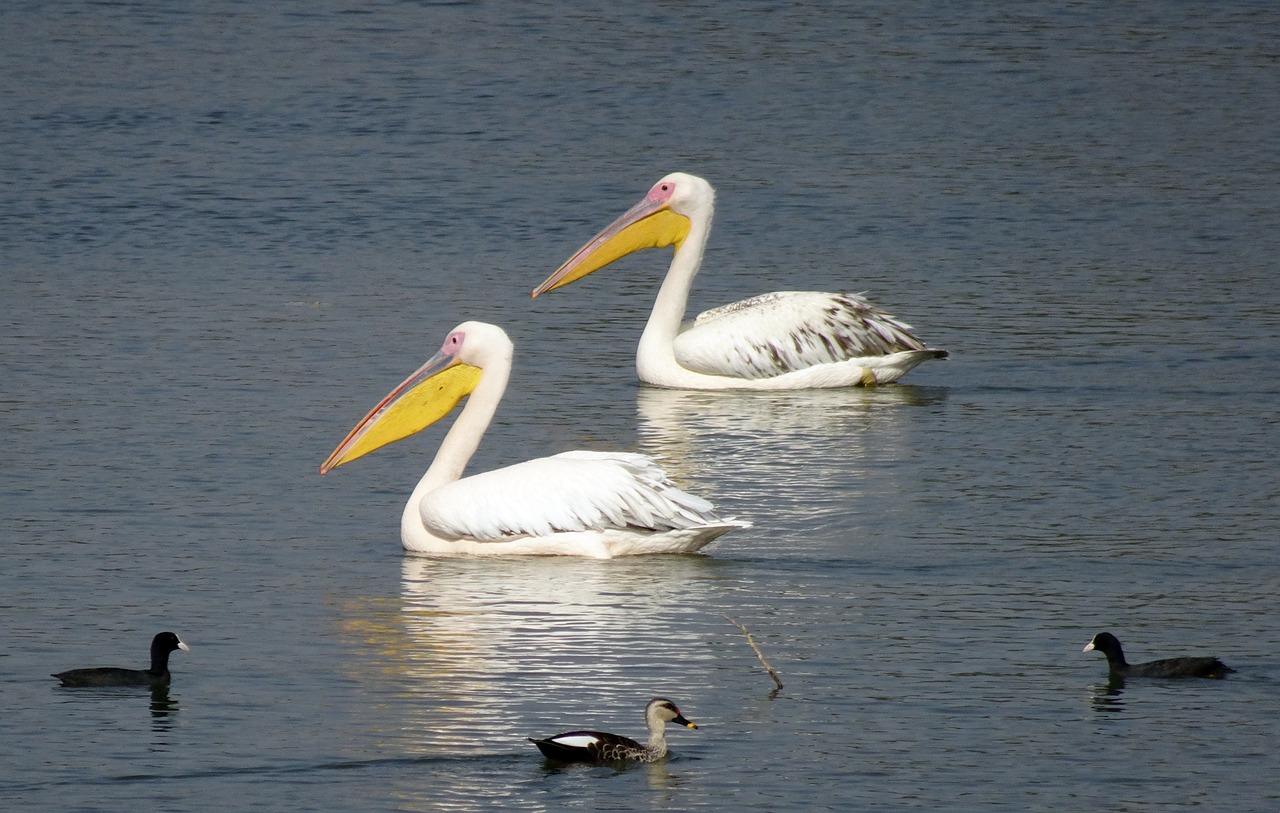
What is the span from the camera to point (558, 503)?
7.56m

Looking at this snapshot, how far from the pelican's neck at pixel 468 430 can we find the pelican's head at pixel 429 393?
5 centimetres

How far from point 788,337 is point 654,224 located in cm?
128

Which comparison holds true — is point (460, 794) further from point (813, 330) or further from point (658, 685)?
point (813, 330)

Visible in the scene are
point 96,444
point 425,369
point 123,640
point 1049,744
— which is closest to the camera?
point 1049,744

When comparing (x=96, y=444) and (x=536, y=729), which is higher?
(x=96, y=444)

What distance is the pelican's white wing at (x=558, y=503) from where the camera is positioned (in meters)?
7.54

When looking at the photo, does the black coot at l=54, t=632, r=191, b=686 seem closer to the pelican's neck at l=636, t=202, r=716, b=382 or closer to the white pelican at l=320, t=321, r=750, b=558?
the white pelican at l=320, t=321, r=750, b=558

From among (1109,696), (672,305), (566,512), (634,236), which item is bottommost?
(1109,696)

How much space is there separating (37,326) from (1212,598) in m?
6.18

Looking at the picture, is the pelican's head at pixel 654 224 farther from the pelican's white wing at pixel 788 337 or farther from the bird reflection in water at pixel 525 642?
the bird reflection in water at pixel 525 642

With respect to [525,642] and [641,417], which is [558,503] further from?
[641,417]

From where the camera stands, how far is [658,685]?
6.12 meters

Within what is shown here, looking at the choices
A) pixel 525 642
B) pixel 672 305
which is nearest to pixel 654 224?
pixel 672 305

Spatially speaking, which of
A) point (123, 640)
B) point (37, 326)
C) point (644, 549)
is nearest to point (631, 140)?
point (37, 326)
